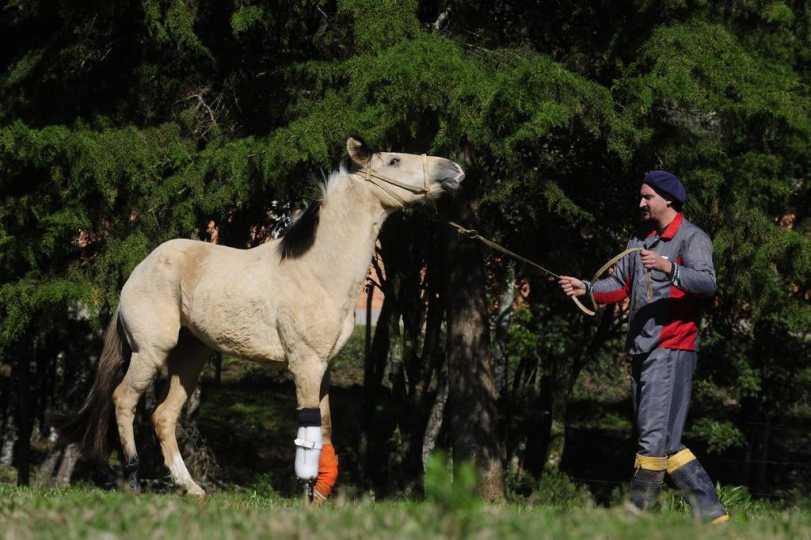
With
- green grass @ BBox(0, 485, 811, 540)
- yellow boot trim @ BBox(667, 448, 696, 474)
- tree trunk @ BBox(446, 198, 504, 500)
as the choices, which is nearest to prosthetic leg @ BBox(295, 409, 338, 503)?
green grass @ BBox(0, 485, 811, 540)

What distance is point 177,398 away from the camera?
8695mm

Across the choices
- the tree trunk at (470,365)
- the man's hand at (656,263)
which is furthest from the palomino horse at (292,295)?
the tree trunk at (470,365)

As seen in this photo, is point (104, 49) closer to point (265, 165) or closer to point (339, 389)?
point (265, 165)

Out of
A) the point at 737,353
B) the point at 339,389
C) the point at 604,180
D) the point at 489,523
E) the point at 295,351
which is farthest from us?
the point at 339,389

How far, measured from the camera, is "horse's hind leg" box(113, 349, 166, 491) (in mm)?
8391

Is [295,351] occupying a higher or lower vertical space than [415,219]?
lower

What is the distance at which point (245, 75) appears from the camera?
518 inches

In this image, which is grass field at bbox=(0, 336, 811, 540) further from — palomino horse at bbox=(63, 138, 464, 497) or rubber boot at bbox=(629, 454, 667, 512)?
palomino horse at bbox=(63, 138, 464, 497)

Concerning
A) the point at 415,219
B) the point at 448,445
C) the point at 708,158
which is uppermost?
the point at 708,158

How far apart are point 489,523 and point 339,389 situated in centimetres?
1998

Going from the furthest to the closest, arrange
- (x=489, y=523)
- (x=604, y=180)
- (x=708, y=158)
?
(x=604, y=180), (x=708, y=158), (x=489, y=523)

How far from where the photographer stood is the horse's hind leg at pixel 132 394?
8391 mm

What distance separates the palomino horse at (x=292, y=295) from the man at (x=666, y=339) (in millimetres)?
1601

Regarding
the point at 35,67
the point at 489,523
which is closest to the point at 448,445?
the point at 35,67
